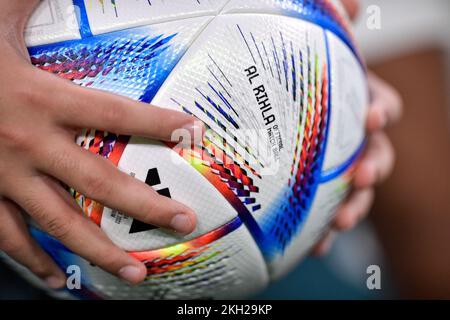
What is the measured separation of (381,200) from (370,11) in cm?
91

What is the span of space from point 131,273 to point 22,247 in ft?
0.48

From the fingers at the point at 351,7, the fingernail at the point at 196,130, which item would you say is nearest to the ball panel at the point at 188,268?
the fingernail at the point at 196,130

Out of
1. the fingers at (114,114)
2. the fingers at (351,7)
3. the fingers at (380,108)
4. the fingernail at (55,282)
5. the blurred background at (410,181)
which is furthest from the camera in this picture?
the blurred background at (410,181)

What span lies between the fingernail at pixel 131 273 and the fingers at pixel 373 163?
0.40 m

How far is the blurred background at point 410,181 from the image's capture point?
1578 mm

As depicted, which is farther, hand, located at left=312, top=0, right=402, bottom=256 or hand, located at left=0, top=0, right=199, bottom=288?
hand, located at left=312, top=0, right=402, bottom=256

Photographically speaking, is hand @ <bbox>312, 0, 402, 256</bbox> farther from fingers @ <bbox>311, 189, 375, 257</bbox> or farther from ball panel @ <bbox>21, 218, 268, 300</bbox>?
ball panel @ <bbox>21, 218, 268, 300</bbox>

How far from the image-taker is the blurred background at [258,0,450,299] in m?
1.58

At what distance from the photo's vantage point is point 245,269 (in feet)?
2.36

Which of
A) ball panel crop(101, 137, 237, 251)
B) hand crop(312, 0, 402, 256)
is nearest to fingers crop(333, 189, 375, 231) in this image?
hand crop(312, 0, 402, 256)

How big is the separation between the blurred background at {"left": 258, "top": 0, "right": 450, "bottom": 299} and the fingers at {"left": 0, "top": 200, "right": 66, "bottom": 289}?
3.20ft

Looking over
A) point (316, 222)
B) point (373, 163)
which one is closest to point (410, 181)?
point (373, 163)

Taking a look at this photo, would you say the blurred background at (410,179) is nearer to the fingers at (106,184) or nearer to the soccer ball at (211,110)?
the soccer ball at (211,110)
